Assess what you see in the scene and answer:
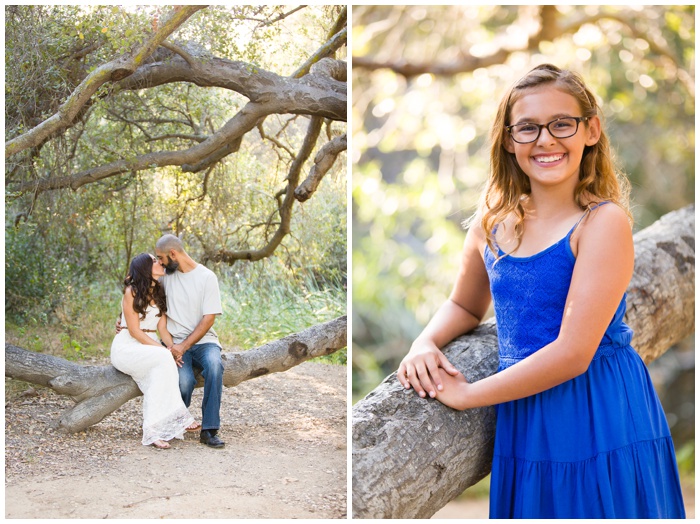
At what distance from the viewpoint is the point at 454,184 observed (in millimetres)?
3887

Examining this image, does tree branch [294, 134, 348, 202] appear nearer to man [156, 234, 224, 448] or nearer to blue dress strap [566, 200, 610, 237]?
man [156, 234, 224, 448]

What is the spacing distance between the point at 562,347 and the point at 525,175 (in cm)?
49

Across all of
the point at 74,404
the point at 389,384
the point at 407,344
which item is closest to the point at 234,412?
the point at 74,404

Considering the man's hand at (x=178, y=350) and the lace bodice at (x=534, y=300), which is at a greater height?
the lace bodice at (x=534, y=300)

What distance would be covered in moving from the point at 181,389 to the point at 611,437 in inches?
48.7

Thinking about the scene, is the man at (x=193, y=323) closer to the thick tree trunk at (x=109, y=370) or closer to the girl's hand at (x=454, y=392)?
the thick tree trunk at (x=109, y=370)

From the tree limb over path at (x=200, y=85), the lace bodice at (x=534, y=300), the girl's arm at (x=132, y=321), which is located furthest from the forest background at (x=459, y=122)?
the lace bodice at (x=534, y=300)

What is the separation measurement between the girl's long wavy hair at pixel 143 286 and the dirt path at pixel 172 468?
30cm

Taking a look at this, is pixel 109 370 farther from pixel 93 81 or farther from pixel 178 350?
pixel 93 81

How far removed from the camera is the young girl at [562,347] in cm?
144

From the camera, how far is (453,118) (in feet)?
13.1

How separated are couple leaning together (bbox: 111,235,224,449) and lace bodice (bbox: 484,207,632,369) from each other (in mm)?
926

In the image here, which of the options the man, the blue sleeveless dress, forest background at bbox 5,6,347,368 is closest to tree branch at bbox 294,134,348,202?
forest background at bbox 5,6,347,368

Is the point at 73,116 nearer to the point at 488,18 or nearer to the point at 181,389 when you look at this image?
the point at 181,389
